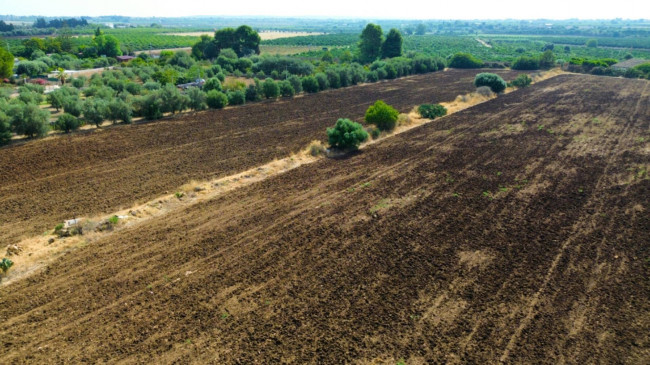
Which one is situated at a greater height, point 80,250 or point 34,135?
point 34,135

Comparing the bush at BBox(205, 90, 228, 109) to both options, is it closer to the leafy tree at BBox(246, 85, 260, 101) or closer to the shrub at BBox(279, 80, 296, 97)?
the leafy tree at BBox(246, 85, 260, 101)

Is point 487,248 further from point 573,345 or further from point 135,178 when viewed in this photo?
point 135,178

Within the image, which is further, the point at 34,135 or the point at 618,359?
the point at 34,135

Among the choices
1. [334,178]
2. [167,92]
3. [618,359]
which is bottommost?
[618,359]

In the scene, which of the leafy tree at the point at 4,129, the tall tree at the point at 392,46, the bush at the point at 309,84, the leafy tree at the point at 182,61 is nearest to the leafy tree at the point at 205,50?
the leafy tree at the point at 182,61

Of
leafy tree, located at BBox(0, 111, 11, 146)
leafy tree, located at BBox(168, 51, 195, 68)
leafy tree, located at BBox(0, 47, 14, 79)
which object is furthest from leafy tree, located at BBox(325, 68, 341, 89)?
leafy tree, located at BBox(0, 47, 14, 79)

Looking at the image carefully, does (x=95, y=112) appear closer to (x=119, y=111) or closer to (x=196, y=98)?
(x=119, y=111)

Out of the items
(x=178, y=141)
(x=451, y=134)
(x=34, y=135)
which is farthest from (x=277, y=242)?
(x=34, y=135)
